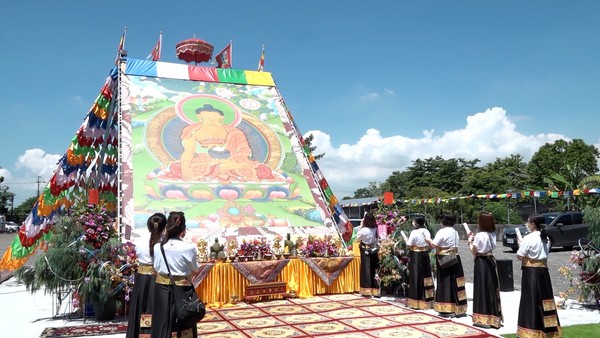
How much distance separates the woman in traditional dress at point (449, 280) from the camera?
23.5ft

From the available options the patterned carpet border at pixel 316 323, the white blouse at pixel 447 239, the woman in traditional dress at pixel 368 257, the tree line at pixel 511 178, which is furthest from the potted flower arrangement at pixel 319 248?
the tree line at pixel 511 178

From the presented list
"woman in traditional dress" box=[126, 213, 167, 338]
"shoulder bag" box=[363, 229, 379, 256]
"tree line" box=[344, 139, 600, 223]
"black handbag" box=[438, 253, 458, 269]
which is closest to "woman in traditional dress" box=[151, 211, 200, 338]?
"woman in traditional dress" box=[126, 213, 167, 338]

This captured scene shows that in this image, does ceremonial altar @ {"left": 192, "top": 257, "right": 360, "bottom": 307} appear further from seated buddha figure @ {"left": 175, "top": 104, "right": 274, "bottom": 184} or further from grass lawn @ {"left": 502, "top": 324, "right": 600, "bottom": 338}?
grass lawn @ {"left": 502, "top": 324, "right": 600, "bottom": 338}

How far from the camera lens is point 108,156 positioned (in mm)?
11742

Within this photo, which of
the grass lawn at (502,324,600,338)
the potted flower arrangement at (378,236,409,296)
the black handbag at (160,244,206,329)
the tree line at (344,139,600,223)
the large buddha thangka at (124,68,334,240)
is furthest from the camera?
the tree line at (344,139,600,223)

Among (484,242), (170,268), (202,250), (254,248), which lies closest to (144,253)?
(170,268)

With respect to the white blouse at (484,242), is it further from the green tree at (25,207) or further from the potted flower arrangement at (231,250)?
the green tree at (25,207)

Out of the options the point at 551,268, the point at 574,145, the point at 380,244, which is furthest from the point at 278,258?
the point at 574,145

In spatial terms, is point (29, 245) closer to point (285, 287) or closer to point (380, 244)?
point (285, 287)

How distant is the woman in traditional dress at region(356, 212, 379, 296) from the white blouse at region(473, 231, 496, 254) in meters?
2.44

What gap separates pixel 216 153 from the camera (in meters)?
11.3

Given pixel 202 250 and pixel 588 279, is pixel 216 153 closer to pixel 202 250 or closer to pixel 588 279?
pixel 202 250

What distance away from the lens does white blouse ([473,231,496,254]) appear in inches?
261

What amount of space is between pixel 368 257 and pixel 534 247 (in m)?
3.54
